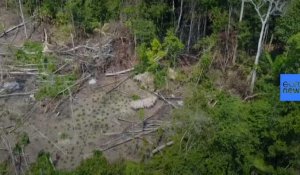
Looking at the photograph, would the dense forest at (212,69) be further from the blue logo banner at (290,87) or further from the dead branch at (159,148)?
the dead branch at (159,148)

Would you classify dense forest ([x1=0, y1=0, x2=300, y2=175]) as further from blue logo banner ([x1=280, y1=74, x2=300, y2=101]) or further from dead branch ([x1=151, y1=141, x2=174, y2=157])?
dead branch ([x1=151, y1=141, x2=174, y2=157])

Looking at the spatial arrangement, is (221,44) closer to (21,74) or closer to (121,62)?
(121,62)

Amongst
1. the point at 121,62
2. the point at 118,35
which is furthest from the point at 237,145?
the point at 118,35

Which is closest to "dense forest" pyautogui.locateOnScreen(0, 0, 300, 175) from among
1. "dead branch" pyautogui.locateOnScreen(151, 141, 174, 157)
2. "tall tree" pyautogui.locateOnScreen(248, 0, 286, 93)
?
"tall tree" pyautogui.locateOnScreen(248, 0, 286, 93)

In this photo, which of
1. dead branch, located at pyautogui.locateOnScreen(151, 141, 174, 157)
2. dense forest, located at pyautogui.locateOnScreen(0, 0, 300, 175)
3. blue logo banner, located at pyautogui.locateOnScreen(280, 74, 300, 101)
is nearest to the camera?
dense forest, located at pyautogui.locateOnScreen(0, 0, 300, 175)

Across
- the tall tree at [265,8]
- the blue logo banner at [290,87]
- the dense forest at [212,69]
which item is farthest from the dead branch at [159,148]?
the tall tree at [265,8]

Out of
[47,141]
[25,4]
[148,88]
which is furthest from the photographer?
[25,4]

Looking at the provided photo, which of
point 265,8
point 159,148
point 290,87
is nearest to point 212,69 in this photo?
point 265,8
